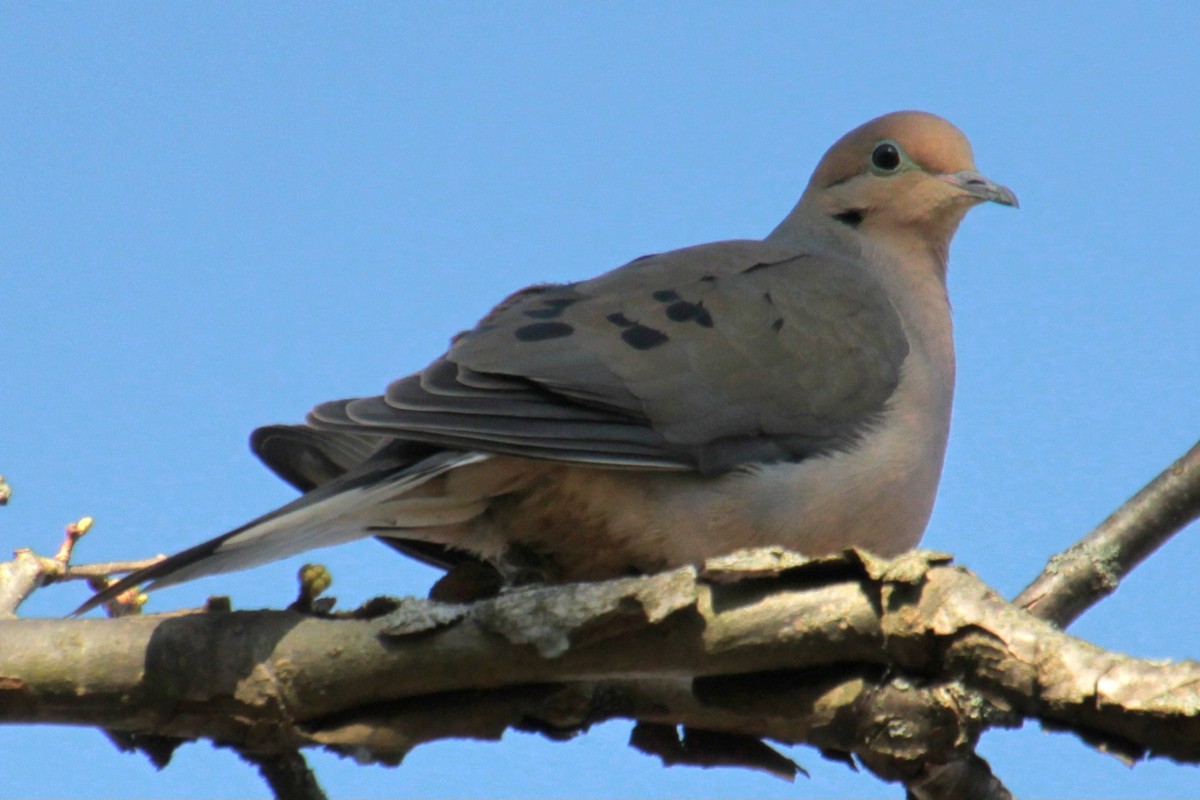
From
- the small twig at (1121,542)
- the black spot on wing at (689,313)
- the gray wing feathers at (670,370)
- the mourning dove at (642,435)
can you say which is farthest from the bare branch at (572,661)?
the black spot on wing at (689,313)

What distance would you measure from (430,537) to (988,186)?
2.13m

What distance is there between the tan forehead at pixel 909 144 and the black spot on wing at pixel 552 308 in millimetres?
1359

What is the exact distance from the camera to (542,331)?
3.46m

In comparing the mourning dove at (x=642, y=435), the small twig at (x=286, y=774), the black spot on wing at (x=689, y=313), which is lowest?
the small twig at (x=286, y=774)

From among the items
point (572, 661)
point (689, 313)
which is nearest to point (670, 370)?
point (689, 313)

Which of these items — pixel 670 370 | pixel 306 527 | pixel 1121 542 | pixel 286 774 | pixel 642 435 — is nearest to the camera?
pixel 286 774

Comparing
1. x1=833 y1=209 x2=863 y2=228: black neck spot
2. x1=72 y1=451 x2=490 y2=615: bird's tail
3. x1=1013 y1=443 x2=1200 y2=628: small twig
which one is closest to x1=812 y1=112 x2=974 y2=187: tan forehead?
x1=833 y1=209 x2=863 y2=228: black neck spot

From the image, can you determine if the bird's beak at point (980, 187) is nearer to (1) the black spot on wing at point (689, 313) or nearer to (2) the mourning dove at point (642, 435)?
(2) the mourning dove at point (642, 435)

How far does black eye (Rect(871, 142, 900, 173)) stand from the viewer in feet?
15.0

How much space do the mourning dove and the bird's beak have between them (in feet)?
2.05

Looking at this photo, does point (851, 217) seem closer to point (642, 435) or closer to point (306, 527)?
point (642, 435)

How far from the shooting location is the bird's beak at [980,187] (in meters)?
4.39

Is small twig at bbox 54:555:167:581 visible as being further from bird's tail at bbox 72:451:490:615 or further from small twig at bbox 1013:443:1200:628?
small twig at bbox 1013:443:1200:628

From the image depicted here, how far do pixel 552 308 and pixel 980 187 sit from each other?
5.13 ft
